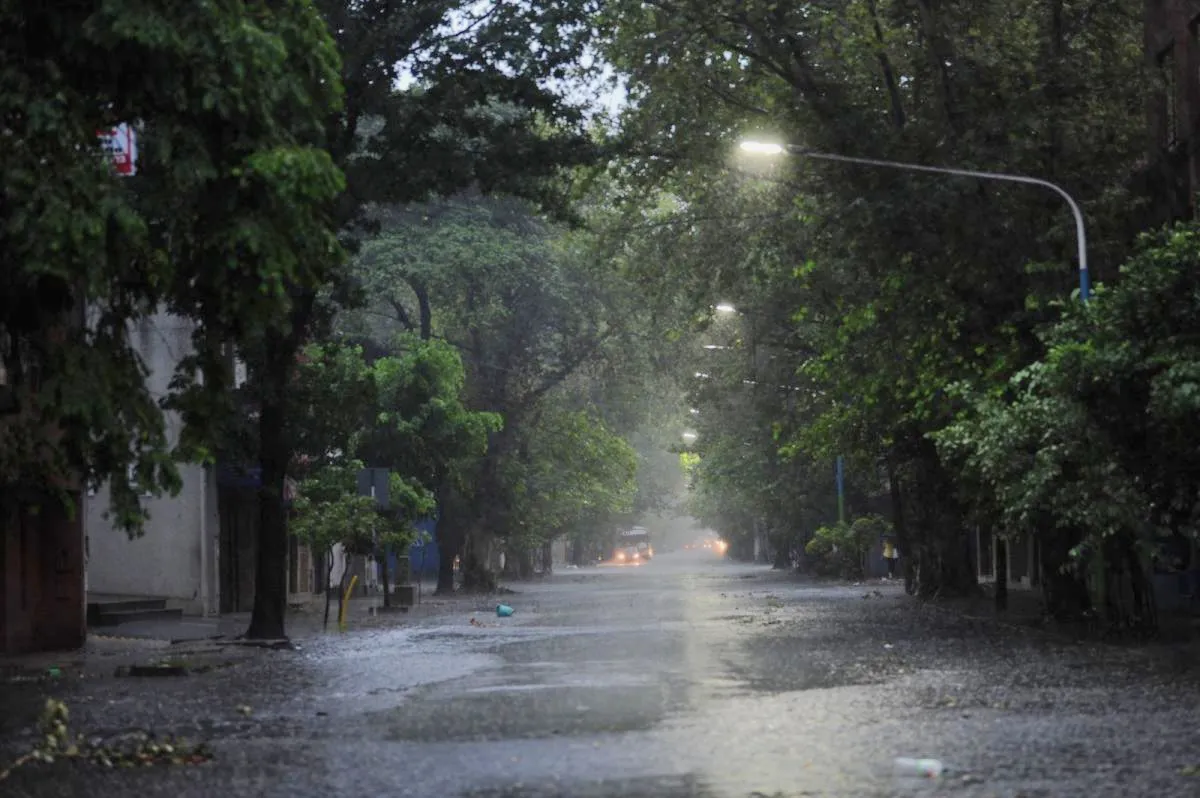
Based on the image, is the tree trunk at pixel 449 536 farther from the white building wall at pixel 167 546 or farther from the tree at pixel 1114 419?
the tree at pixel 1114 419

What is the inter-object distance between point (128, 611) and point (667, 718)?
23.8 m

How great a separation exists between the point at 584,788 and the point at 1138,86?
814 inches

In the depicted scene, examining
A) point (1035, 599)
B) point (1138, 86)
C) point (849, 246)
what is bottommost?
point (1035, 599)

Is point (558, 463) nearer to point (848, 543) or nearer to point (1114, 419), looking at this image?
point (848, 543)

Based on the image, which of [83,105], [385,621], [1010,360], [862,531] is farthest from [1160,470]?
[862,531]

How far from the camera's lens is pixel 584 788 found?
10547 mm

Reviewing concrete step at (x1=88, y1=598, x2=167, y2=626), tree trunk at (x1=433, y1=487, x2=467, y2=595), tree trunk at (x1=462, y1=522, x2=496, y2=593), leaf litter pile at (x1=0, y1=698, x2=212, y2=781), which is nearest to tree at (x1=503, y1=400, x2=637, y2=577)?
tree trunk at (x1=462, y1=522, x2=496, y2=593)

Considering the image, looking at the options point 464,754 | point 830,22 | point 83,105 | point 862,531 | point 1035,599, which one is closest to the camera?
point 464,754

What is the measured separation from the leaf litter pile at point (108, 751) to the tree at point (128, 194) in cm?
180

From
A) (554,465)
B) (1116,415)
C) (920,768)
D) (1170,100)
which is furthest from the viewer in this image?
(554,465)

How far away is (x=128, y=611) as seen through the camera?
1428 inches

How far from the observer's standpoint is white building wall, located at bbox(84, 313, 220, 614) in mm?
40531

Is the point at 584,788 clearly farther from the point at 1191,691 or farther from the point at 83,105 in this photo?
the point at 1191,691

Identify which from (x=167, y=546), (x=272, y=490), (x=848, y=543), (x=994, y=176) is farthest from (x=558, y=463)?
(x=994, y=176)
